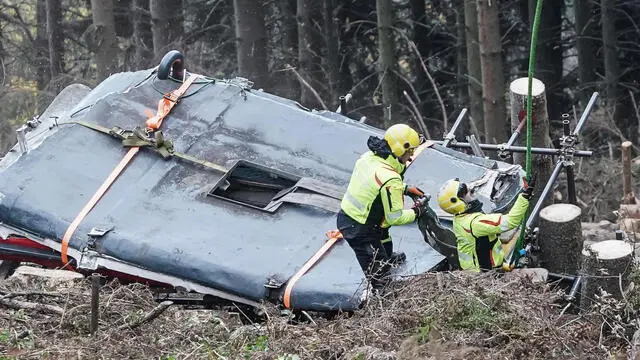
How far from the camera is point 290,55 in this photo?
18.4 m

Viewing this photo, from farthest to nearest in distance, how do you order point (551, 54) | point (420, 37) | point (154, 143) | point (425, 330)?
point (420, 37) < point (551, 54) < point (154, 143) < point (425, 330)

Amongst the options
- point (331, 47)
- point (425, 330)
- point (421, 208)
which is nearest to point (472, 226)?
point (421, 208)

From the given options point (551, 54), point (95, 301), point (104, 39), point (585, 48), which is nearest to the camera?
point (95, 301)

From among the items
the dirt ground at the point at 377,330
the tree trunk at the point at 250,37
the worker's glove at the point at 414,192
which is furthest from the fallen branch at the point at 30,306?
the tree trunk at the point at 250,37

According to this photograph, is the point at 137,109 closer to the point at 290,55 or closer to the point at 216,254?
the point at 216,254

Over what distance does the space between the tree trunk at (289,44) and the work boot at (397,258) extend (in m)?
10.9

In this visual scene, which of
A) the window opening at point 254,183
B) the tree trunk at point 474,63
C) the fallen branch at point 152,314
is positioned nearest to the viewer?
the fallen branch at point 152,314

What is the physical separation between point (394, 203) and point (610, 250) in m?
1.44

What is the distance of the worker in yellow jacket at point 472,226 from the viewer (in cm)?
741

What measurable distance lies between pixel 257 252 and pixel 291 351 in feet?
4.08

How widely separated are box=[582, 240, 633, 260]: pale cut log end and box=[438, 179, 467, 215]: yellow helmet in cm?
86

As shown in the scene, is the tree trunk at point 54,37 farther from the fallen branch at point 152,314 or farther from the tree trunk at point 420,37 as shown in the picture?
the fallen branch at point 152,314

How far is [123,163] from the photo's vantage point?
780 cm

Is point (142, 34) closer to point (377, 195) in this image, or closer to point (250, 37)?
point (250, 37)
